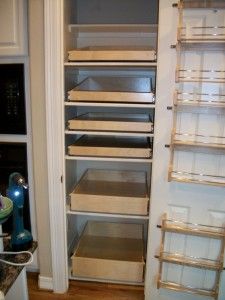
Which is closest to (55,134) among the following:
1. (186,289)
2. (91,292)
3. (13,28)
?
(13,28)

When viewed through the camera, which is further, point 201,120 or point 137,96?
point 137,96

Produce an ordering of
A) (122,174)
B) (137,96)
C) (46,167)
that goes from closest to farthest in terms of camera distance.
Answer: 1. (137,96)
2. (46,167)
3. (122,174)

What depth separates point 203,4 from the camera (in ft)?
4.11

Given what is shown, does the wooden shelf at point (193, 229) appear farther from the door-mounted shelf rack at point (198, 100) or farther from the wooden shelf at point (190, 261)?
the door-mounted shelf rack at point (198, 100)

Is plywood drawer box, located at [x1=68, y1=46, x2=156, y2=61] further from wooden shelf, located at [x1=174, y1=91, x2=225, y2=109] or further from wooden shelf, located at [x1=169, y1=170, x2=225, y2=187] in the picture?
wooden shelf, located at [x1=169, y1=170, x2=225, y2=187]

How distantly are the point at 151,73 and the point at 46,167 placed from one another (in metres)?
1.04

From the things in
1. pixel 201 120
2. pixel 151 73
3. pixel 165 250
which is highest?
pixel 151 73

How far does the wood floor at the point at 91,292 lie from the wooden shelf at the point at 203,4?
1883 mm

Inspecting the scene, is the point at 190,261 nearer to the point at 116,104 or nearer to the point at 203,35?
the point at 116,104

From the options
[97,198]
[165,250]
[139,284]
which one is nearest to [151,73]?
[97,198]

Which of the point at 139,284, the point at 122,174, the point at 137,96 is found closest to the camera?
the point at 137,96

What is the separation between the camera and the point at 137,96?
1493 mm

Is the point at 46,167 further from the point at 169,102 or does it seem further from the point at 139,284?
the point at 139,284

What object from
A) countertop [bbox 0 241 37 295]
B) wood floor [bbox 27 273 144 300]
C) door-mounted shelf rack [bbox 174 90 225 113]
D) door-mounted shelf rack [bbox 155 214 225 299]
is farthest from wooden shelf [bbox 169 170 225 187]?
wood floor [bbox 27 273 144 300]
